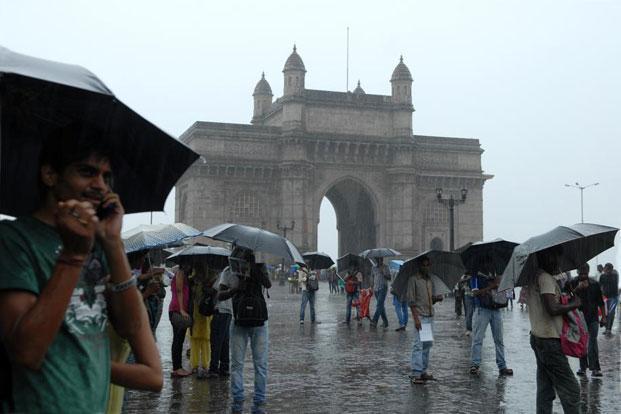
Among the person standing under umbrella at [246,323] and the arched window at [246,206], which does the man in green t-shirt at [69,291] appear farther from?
the arched window at [246,206]

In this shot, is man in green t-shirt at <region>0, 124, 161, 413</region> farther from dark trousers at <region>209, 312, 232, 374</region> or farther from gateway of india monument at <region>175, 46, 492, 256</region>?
gateway of india monument at <region>175, 46, 492, 256</region>

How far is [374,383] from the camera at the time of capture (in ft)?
29.0

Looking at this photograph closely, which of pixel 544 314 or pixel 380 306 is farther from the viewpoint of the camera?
pixel 380 306

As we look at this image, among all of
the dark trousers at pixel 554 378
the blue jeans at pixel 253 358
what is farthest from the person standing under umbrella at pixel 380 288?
the dark trousers at pixel 554 378

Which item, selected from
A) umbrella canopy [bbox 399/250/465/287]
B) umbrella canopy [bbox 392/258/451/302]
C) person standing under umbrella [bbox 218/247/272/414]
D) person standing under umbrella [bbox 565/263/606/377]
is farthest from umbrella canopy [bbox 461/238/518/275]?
person standing under umbrella [bbox 218/247/272/414]

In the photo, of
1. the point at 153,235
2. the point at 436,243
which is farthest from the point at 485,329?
the point at 436,243

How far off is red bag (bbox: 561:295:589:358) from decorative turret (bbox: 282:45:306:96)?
148 feet

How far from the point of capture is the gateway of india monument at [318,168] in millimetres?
49594

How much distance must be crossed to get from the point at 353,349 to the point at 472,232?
43.7 metres

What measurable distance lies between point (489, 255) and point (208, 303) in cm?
420

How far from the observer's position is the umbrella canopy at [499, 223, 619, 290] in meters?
6.00

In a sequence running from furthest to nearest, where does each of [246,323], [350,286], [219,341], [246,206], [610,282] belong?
[246,206]
[350,286]
[610,282]
[219,341]
[246,323]

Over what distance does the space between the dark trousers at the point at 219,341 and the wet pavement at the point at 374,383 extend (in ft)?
1.11

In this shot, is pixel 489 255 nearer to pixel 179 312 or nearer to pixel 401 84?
pixel 179 312
